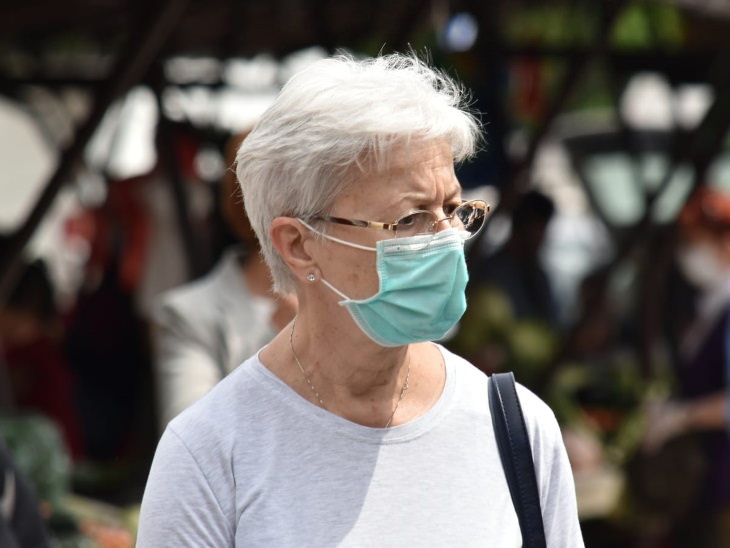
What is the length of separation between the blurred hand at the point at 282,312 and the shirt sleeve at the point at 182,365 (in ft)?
0.53

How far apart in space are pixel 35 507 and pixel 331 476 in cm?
101

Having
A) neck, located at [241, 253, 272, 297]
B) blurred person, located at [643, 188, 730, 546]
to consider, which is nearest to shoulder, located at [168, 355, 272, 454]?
neck, located at [241, 253, 272, 297]

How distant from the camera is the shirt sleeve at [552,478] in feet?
6.20

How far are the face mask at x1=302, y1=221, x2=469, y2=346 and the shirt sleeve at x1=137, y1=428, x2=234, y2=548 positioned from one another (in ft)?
0.98

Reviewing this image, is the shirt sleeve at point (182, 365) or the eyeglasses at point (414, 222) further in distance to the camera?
the shirt sleeve at point (182, 365)

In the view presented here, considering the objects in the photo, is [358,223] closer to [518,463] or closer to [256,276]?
[518,463]

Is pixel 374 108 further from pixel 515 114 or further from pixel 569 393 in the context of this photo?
pixel 515 114

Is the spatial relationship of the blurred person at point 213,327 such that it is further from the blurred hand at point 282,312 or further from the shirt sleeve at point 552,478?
the shirt sleeve at point 552,478

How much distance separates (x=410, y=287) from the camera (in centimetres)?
186

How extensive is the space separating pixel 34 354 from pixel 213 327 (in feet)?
10.3

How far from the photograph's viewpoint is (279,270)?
199 centimetres

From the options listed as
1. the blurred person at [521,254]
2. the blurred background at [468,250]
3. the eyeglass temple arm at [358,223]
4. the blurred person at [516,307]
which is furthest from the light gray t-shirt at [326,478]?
the blurred person at [521,254]

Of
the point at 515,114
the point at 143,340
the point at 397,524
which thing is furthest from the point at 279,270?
the point at 515,114

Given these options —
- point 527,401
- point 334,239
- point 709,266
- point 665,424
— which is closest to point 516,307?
point 709,266
